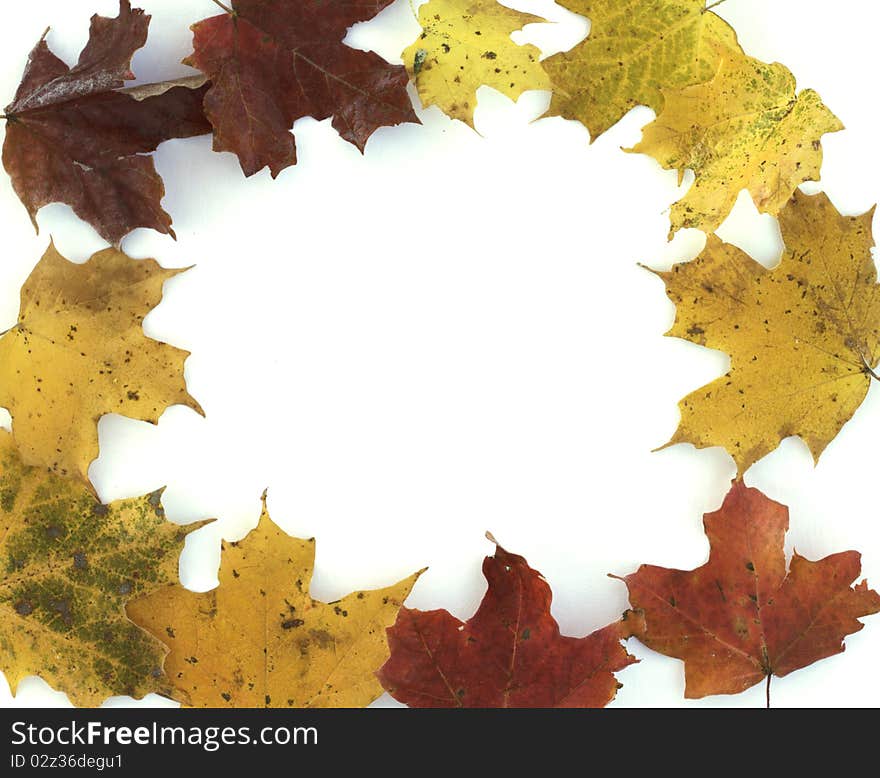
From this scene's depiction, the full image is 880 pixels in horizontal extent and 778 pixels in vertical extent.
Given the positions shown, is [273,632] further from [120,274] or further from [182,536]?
[120,274]

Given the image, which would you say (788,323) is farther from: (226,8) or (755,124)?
(226,8)

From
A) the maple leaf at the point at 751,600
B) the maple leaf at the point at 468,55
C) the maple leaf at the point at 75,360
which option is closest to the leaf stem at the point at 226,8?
the maple leaf at the point at 468,55

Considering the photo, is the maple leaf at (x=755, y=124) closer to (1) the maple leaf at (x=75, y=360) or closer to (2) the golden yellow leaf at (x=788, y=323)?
(2) the golden yellow leaf at (x=788, y=323)

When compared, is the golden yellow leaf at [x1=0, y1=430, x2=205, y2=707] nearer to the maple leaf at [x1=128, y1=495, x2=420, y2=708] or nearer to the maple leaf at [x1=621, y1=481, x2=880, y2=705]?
the maple leaf at [x1=128, y1=495, x2=420, y2=708]

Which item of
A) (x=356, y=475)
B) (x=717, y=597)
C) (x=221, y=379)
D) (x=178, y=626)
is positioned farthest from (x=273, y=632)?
(x=717, y=597)

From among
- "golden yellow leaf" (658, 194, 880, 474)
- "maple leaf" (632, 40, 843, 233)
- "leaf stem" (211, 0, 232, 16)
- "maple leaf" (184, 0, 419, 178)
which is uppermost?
"leaf stem" (211, 0, 232, 16)

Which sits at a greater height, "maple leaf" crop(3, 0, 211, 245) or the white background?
"maple leaf" crop(3, 0, 211, 245)

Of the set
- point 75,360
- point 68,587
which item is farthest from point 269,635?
point 75,360

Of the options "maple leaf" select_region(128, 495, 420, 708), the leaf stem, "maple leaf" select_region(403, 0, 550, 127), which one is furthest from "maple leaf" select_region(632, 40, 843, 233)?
"maple leaf" select_region(128, 495, 420, 708)
